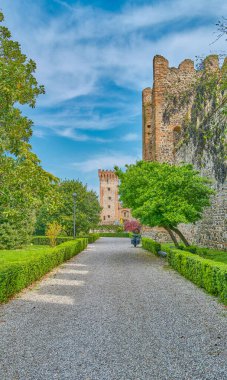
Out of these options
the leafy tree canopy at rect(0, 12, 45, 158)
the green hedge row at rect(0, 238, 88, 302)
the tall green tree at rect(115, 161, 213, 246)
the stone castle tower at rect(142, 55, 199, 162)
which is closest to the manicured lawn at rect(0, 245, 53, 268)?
the green hedge row at rect(0, 238, 88, 302)

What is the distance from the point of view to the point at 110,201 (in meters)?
75.7

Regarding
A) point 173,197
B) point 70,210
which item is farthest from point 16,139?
point 70,210

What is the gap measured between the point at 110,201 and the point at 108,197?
3.61 feet

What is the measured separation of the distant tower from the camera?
7450 centimetres

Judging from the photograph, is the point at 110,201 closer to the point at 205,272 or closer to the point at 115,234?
the point at 115,234

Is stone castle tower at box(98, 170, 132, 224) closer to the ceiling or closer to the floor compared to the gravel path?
closer to the ceiling

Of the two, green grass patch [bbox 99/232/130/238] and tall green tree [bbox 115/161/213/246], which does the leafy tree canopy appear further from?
green grass patch [bbox 99/232/130/238]

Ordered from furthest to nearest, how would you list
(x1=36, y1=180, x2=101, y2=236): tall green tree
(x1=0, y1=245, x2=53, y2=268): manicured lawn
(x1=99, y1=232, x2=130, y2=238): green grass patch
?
1. (x1=99, y1=232, x2=130, y2=238): green grass patch
2. (x1=36, y1=180, x2=101, y2=236): tall green tree
3. (x1=0, y1=245, x2=53, y2=268): manicured lawn

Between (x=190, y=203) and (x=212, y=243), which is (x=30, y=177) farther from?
(x=212, y=243)

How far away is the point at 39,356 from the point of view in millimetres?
4785

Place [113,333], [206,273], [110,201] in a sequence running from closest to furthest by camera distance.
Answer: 1. [113,333]
2. [206,273]
3. [110,201]

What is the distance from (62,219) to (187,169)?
18.8 m

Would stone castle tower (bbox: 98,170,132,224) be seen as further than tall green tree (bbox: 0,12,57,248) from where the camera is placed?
Yes

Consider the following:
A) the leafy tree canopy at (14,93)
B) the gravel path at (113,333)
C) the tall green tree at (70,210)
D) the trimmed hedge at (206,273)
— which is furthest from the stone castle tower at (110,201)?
the gravel path at (113,333)
